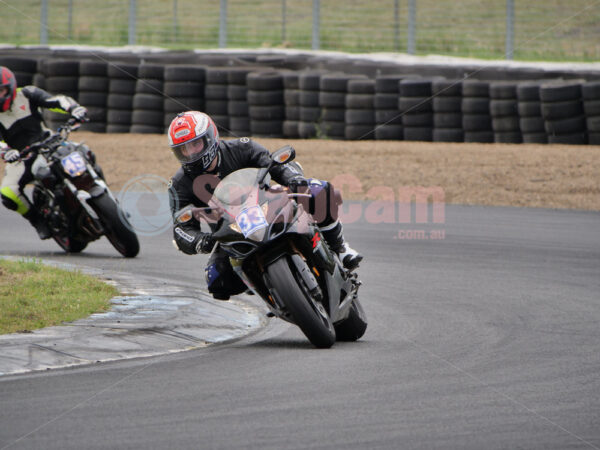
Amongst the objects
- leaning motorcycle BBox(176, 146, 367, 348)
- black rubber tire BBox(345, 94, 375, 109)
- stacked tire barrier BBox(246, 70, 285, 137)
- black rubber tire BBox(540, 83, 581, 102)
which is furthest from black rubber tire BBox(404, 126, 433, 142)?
leaning motorcycle BBox(176, 146, 367, 348)

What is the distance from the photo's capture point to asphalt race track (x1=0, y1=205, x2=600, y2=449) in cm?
439

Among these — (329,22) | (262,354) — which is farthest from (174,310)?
(329,22)

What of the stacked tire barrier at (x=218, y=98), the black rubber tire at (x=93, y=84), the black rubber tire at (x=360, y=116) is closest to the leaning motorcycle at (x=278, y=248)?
the black rubber tire at (x=360, y=116)

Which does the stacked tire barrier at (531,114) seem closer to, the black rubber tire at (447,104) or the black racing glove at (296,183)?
the black rubber tire at (447,104)

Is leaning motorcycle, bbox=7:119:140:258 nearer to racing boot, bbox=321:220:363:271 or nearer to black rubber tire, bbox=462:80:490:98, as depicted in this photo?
racing boot, bbox=321:220:363:271

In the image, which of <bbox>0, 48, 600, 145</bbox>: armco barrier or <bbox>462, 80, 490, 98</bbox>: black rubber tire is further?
<bbox>462, 80, 490, 98</bbox>: black rubber tire

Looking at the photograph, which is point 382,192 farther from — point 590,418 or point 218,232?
point 590,418

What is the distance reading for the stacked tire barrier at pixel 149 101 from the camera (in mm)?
20188

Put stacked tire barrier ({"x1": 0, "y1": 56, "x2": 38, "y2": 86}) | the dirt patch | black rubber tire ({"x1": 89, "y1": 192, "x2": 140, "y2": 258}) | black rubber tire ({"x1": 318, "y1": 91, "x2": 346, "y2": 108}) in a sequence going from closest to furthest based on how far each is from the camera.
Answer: black rubber tire ({"x1": 89, "y1": 192, "x2": 140, "y2": 258}), the dirt patch, black rubber tire ({"x1": 318, "y1": 91, "x2": 346, "y2": 108}), stacked tire barrier ({"x1": 0, "y1": 56, "x2": 38, "y2": 86})

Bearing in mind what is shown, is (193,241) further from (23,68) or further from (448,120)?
(23,68)

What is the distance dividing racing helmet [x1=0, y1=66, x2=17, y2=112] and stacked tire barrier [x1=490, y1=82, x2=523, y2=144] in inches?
371

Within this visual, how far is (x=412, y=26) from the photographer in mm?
23000

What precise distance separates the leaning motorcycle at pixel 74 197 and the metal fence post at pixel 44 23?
1527 centimetres

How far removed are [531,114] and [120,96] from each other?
8169 millimetres
